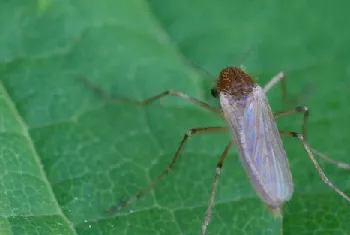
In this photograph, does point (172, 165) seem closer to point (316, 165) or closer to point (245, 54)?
point (316, 165)

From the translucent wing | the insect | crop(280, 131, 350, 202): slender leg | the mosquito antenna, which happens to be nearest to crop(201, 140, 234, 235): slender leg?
the insect

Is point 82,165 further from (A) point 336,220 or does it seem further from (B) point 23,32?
(A) point 336,220

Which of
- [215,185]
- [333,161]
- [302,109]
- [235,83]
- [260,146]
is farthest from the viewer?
[235,83]

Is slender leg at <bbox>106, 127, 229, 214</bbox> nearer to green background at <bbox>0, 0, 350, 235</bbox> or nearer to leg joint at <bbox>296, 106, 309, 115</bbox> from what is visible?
green background at <bbox>0, 0, 350, 235</bbox>

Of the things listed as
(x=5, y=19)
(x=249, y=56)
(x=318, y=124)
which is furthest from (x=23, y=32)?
(x=318, y=124)

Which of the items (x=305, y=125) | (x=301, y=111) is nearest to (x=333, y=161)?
(x=305, y=125)

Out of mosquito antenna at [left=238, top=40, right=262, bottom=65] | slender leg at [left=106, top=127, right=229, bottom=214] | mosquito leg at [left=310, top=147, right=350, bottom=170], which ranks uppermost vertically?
mosquito antenna at [left=238, top=40, right=262, bottom=65]

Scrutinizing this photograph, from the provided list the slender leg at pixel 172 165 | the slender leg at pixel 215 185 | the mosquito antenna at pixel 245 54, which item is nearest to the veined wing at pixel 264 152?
the slender leg at pixel 215 185
